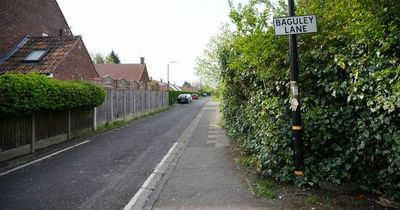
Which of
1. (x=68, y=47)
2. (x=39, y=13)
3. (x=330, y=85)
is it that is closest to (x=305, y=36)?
(x=330, y=85)

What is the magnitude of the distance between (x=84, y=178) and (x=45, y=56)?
1274 cm

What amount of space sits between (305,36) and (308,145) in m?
2.26

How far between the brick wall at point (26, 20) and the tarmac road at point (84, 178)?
10609 mm

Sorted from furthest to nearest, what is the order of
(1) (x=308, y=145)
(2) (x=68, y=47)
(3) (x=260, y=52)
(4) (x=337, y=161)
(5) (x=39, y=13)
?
(5) (x=39, y=13) → (2) (x=68, y=47) → (3) (x=260, y=52) → (1) (x=308, y=145) → (4) (x=337, y=161)

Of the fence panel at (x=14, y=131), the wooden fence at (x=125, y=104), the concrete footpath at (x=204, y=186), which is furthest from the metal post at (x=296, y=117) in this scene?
the wooden fence at (x=125, y=104)

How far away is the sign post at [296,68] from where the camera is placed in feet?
18.9

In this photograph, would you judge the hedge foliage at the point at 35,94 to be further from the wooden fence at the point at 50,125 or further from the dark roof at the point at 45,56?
the dark roof at the point at 45,56

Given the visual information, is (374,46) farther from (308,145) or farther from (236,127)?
(236,127)

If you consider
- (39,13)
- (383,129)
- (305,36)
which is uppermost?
(39,13)

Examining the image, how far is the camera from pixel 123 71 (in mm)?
52219

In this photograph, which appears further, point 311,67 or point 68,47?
point 68,47

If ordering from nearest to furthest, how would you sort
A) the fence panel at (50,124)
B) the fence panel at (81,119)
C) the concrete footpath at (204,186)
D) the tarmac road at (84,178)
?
the concrete footpath at (204,186), the tarmac road at (84,178), the fence panel at (50,124), the fence panel at (81,119)

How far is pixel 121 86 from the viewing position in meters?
21.2

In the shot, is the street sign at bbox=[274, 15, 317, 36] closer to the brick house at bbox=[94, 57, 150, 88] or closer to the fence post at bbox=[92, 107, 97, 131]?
the fence post at bbox=[92, 107, 97, 131]
